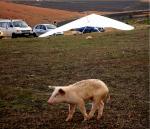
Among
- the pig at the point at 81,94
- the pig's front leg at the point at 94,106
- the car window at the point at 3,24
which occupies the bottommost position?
the car window at the point at 3,24

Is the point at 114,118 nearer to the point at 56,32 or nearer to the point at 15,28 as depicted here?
the point at 56,32

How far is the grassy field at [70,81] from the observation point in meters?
9.17

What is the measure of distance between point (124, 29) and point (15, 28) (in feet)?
31.0

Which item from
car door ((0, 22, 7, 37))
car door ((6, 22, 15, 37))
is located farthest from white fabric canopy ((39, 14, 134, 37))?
car door ((0, 22, 7, 37))

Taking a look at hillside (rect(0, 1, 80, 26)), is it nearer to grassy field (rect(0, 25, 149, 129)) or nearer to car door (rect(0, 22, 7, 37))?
car door (rect(0, 22, 7, 37))

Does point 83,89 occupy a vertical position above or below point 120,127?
above

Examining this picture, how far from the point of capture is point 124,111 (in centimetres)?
981

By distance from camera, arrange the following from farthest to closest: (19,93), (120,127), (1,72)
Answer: (1,72) → (19,93) → (120,127)

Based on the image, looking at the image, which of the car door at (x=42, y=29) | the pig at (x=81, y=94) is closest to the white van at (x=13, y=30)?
the car door at (x=42, y=29)

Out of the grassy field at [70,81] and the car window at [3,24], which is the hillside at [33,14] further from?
the grassy field at [70,81]

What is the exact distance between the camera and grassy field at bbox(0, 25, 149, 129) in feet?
30.1

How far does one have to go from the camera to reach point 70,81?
1412 centimetres

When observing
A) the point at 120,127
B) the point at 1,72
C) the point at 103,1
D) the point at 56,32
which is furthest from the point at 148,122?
the point at 103,1

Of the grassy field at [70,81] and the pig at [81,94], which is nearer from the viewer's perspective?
the pig at [81,94]
